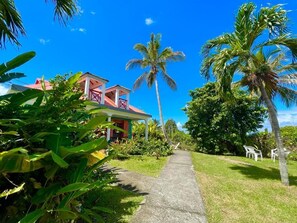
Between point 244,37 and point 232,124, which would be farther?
point 232,124

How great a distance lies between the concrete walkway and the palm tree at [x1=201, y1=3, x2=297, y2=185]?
423 centimetres

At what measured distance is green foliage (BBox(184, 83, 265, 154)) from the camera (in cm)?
1672

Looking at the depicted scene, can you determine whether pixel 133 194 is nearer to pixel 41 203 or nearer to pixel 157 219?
pixel 157 219

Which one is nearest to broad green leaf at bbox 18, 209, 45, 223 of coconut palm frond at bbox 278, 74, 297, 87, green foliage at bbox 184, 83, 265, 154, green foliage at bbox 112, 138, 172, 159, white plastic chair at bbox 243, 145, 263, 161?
coconut palm frond at bbox 278, 74, 297, 87

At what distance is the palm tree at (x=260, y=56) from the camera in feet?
22.0

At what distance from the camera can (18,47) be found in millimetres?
4781

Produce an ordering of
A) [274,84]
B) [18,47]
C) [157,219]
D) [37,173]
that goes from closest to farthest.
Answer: [37,173] → [157,219] → [18,47] → [274,84]

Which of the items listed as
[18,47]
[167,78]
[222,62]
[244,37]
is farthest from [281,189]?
[167,78]

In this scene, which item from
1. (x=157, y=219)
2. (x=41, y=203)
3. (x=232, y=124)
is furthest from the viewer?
(x=232, y=124)

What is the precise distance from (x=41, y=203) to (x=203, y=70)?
7758 mm

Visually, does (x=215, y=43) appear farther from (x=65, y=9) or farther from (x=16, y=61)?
(x=16, y=61)

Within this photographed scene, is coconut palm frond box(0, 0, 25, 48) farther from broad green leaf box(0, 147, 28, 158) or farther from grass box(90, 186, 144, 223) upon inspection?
grass box(90, 186, 144, 223)

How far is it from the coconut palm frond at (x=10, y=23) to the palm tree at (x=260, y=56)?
640 centimetres

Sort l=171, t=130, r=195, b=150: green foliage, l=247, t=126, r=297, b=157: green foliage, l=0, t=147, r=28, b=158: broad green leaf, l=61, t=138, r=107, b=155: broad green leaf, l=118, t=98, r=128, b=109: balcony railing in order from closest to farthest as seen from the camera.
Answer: l=0, t=147, r=28, b=158: broad green leaf, l=61, t=138, r=107, b=155: broad green leaf, l=247, t=126, r=297, b=157: green foliage, l=118, t=98, r=128, b=109: balcony railing, l=171, t=130, r=195, b=150: green foliage
